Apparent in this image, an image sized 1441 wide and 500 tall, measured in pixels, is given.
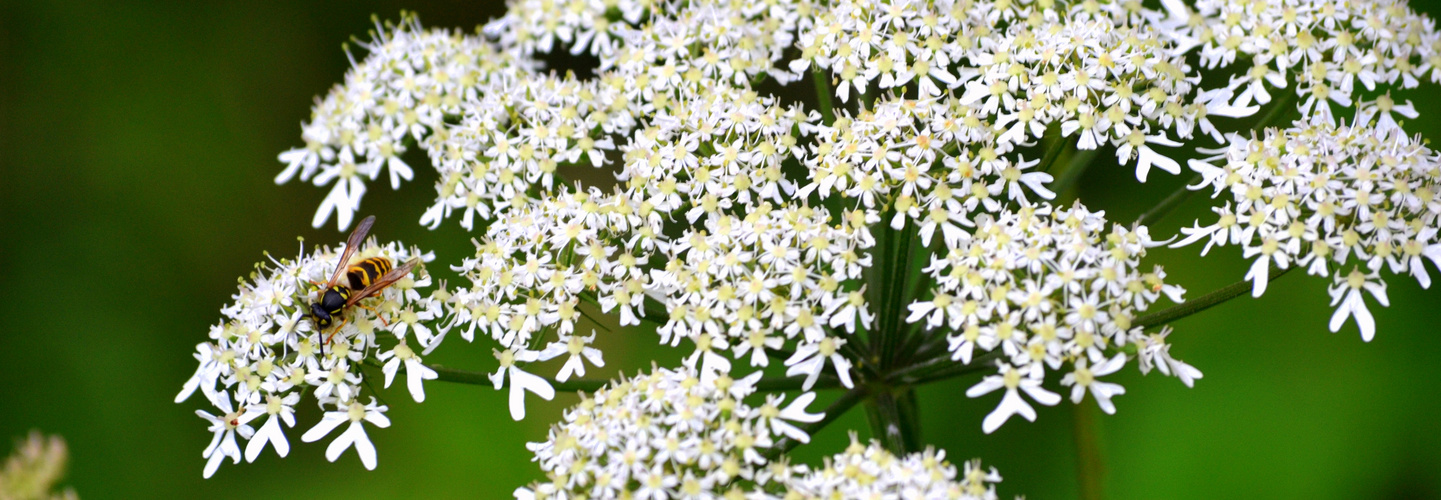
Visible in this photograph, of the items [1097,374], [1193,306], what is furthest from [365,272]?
[1193,306]

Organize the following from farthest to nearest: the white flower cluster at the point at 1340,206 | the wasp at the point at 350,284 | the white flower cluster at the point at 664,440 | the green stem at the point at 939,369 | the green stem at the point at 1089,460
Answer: the green stem at the point at 1089,460 → the wasp at the point at 350,284 → the green stem at the point at 939,369 → the white flower cluster at the point at 1340,206 → the white flower cluster at the point at 664,440

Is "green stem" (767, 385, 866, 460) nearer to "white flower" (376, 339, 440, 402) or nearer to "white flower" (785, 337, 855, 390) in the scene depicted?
"white flower" (785, 337, 855, 390)

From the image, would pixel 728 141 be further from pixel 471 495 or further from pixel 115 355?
pixel 115 355

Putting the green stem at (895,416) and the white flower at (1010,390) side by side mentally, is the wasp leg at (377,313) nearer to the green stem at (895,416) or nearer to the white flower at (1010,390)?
the green stem at (895,416)

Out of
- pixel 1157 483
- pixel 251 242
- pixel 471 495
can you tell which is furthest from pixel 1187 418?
pixel 251 242

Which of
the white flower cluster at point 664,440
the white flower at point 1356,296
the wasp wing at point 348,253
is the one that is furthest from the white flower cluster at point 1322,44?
the wasp wing at point 348,253

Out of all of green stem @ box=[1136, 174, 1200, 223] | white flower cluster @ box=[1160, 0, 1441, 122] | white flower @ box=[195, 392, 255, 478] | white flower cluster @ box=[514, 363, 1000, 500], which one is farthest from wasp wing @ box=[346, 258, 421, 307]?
white flower cluster @ box=[1160, 0, 1441, 122]

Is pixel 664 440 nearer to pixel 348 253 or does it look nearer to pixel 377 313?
pixel 377 313
